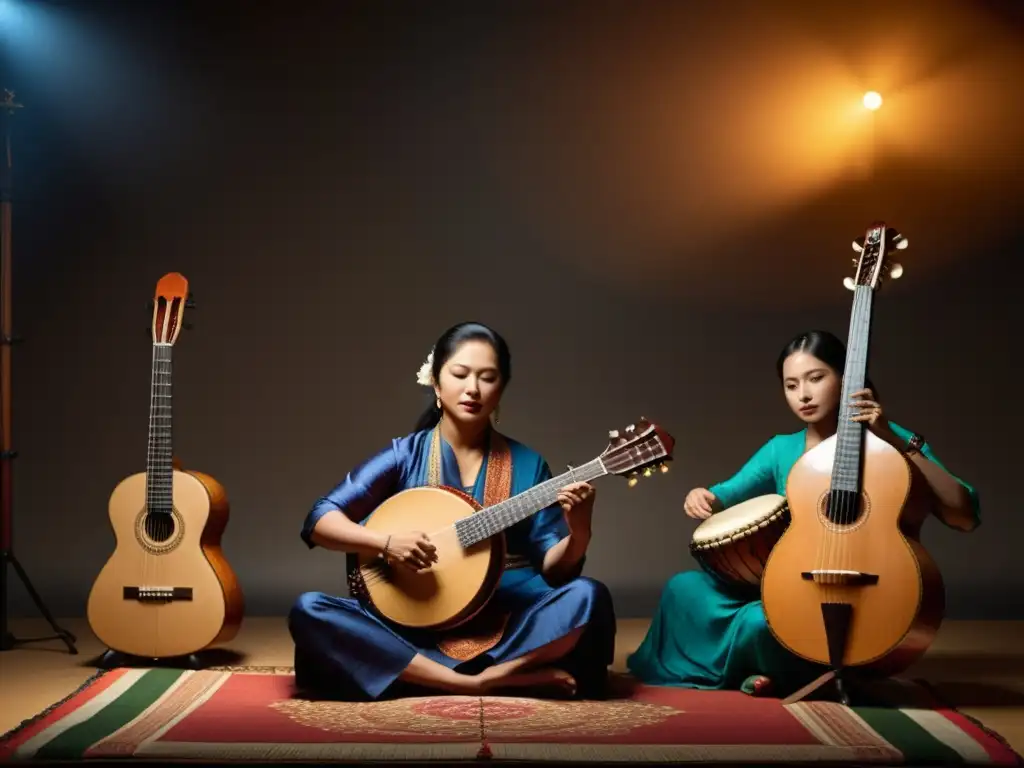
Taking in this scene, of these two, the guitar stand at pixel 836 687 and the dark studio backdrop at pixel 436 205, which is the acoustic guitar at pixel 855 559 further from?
the dark studio backdrop at pixel 436 205

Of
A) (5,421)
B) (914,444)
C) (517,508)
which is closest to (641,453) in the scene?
(517,508)

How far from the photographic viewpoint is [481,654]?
12.9 ft

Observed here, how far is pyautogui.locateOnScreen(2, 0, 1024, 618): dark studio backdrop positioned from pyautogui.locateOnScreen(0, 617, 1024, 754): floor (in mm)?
473

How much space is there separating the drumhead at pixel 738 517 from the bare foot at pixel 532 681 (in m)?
0.57

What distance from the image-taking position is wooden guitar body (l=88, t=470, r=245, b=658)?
445 cm

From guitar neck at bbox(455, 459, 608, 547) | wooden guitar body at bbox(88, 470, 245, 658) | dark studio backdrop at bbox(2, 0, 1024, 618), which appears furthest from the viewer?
dark studio backdrop at bbox(2, 0, 1024, 618)

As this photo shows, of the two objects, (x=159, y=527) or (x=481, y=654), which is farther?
(x=159, y=527)

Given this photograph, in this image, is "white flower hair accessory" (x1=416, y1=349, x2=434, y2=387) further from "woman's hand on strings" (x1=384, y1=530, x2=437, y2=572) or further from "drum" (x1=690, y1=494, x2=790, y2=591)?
"drum" (x1=690, y1=494, x2=790, y2=591)

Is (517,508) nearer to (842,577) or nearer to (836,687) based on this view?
(842,577)

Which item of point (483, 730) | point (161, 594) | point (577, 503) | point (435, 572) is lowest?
point (483, 730)

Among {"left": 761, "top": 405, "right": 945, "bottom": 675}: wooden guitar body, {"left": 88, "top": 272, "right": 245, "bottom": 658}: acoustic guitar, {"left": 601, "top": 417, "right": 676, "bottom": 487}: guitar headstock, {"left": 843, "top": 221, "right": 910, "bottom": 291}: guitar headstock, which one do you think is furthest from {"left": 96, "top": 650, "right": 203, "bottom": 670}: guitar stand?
{"left": 843, "top": 221, "right": 910, "bottom": 291}: guitar headstock

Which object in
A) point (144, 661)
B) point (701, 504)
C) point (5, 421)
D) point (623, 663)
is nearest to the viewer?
point (701, 504)

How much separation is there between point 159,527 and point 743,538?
1980mm

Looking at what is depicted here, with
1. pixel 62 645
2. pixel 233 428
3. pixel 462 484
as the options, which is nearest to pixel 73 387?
pixel 233 428
